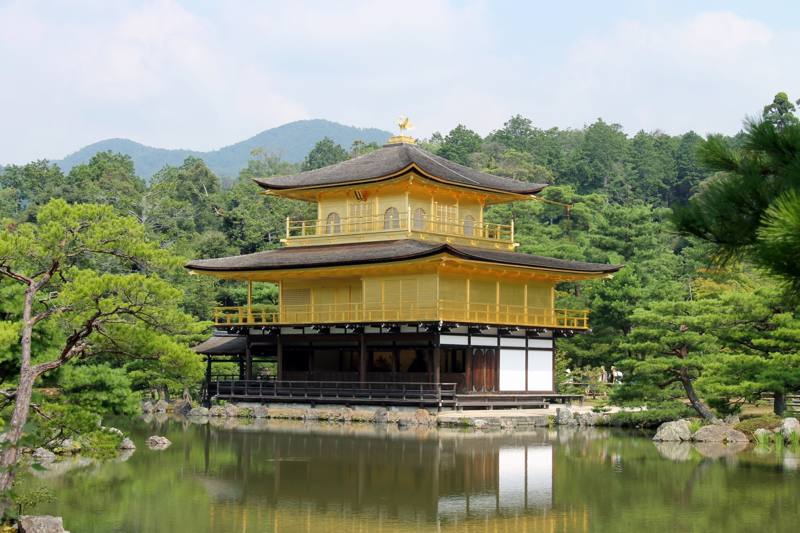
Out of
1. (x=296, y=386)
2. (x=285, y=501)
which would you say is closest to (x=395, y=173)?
(x=296, y=386)

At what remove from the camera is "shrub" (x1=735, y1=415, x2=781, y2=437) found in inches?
1130

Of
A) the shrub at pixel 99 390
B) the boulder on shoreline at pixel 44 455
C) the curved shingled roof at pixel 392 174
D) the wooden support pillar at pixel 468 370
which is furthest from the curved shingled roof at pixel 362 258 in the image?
the shrub at pixel 99 390

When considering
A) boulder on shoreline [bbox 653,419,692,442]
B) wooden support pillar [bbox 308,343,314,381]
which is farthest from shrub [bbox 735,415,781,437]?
wooden support pillar [bbox 308,343,314,381]

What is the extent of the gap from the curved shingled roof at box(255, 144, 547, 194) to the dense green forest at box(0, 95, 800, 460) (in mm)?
5686

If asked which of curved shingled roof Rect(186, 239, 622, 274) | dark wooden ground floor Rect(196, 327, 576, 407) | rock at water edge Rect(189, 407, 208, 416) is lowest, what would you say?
rock at water edge Rect(189, 407, 208, 416)

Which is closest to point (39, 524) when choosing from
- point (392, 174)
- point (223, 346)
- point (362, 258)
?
point (362, 258)

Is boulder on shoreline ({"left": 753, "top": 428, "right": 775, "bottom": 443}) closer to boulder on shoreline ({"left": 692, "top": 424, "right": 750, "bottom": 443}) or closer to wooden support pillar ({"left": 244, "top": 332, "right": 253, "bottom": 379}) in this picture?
boulder on shoreline ({"left": 692, "top": 424, "right": 750, "bottom": 443})

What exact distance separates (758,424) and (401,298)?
43.1ft

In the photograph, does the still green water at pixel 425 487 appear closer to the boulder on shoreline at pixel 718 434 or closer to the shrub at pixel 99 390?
the shrub at pixel 99 390

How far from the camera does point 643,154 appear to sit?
305ft

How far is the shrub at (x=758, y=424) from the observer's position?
28.7 m

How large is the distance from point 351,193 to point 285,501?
961 inches

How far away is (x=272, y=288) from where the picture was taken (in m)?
48.6

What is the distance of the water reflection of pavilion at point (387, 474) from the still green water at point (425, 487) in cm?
4
